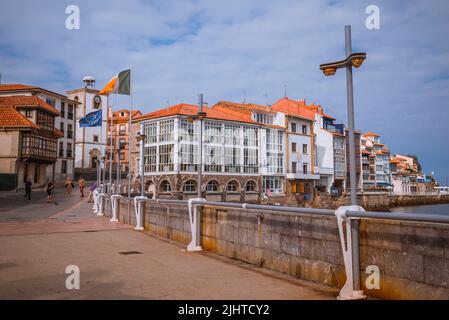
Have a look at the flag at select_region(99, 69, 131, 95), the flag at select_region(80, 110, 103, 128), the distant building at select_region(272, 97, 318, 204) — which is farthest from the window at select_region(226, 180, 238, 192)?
the flag at select_region(99, 69, 131, 95)

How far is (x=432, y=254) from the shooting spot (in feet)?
16.1

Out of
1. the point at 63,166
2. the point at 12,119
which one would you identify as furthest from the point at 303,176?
the point at 12,119

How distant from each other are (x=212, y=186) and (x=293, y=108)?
987 inches

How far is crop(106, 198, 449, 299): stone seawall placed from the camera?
493cm

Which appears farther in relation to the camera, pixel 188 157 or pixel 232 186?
pixel 232 186

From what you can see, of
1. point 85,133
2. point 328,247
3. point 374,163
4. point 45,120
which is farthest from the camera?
point 374,163

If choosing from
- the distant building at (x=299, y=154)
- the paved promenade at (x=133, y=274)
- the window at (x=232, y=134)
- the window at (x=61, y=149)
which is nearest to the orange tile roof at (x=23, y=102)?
the window at (x=61, y=149)

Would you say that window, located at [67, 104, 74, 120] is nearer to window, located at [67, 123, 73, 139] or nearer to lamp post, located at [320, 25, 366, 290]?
Result: window, located at [67, 123, 73, 139]

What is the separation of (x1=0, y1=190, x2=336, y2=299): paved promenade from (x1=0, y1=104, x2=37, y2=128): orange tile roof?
39.9 metres

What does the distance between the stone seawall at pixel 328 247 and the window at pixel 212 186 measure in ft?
136

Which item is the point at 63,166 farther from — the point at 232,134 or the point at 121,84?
the point at 121,84

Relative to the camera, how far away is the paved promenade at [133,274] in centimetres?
624

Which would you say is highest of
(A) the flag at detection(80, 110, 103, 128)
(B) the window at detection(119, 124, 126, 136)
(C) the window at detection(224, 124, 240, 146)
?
(B) the window at detection(119, 124, 126, 136)

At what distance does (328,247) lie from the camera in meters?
6.60
